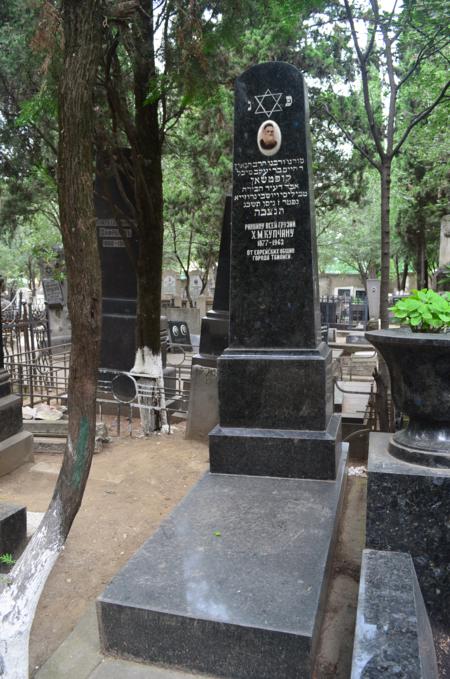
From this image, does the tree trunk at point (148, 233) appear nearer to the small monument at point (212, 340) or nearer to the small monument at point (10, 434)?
the small monument at point (212, 340)

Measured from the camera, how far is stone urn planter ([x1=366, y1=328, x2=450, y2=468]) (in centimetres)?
299

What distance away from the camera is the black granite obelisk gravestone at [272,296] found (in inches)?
181

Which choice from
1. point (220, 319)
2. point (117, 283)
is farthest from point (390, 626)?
point (117, 283)

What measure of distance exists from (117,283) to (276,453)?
19.7ft

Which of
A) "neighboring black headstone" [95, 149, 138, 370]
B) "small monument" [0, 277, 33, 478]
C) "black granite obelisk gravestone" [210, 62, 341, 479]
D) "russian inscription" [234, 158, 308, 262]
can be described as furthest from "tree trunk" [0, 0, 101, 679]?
"neighboring black headstone" [95, 149, 138, 370]

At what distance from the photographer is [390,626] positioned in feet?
6.59

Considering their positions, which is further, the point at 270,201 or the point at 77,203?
the point at 270,201

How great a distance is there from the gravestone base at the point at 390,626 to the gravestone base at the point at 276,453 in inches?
75.3

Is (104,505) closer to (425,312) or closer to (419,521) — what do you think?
(419,521)

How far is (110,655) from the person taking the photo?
2.70 metres

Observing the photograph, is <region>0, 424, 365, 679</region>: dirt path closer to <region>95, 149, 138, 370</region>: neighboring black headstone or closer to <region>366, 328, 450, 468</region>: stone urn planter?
<region>366, 328, 450, 468</region>: stone urn planter

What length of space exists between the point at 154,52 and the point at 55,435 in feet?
17.6

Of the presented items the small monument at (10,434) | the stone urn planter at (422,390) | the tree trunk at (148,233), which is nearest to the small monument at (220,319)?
the tree trunk at (148,233)

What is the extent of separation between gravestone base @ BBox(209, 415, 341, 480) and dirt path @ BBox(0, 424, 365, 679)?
0.53m
